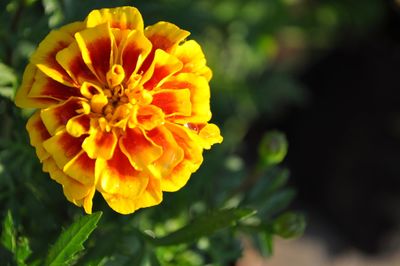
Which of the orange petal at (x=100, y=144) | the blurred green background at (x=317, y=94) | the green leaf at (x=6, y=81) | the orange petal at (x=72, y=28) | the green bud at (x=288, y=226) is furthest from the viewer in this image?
the blurred green background at (x=317, y=94)

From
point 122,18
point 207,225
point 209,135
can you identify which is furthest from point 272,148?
point 122,18

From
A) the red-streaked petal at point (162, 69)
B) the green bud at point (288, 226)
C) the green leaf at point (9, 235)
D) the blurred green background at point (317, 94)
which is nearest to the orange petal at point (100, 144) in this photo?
the red-streaked petal at point (162, 69)

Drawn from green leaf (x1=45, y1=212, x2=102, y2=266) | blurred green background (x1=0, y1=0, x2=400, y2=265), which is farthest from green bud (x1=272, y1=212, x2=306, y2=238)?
green leaf (x1=45, y1=212, x2=102, y2=266)

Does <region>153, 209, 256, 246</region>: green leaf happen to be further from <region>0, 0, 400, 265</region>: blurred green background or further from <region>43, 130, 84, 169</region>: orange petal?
<region>0, 0, 400, 265</region>: blurred green background

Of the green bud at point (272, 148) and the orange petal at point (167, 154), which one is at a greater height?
the orange petal at point (167, 154)

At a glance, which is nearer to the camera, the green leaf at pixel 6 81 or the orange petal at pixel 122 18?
the orange petal at pixel 122 18

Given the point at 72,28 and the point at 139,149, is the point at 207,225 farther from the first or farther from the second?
the point at 72,28

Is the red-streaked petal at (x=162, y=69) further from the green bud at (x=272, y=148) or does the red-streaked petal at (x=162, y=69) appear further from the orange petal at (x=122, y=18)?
the green bud at (x=272, y=148)

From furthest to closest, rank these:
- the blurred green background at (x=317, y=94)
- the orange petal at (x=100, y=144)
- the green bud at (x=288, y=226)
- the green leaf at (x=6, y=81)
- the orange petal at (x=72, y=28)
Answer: the blurred green background at (x=317, y=94), the green bud at (x=288, y=226), the green leaf at (x=6, y=81), the orange petal at (x=72, y=28), the orange petal at (x=100, y=144)
